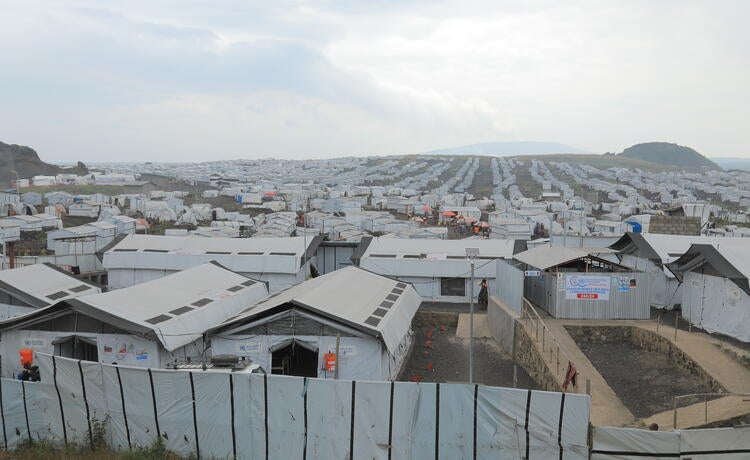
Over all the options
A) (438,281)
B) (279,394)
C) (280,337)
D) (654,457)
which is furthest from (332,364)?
(438,281)

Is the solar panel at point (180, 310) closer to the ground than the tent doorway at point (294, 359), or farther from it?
farther from it

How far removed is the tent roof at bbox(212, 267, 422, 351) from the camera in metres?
13.2

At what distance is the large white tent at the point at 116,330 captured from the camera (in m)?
13.5

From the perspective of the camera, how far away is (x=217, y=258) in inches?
1030

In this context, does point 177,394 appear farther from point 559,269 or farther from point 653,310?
point 653,310

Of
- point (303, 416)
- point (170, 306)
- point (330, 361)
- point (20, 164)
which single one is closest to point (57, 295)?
point (170, 306)

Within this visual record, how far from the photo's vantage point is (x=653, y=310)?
20.4m

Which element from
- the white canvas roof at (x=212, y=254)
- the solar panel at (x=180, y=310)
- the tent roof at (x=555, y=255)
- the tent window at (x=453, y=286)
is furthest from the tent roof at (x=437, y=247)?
the solar panel at (x=180, y=310)

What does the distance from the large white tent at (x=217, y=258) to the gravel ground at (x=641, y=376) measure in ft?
43.0

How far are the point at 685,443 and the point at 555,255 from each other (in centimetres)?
1237

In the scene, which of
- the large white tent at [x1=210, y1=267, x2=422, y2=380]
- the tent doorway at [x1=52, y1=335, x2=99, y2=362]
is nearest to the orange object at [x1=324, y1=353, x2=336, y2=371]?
the large white tent at [x1=210, y1=267, x2=422, y2=380]

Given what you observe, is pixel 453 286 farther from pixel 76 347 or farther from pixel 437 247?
pixel 76 347

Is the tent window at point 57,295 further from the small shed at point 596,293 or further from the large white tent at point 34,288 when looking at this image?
the small shed at point 596,293

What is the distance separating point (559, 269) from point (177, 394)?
13.9 meters
